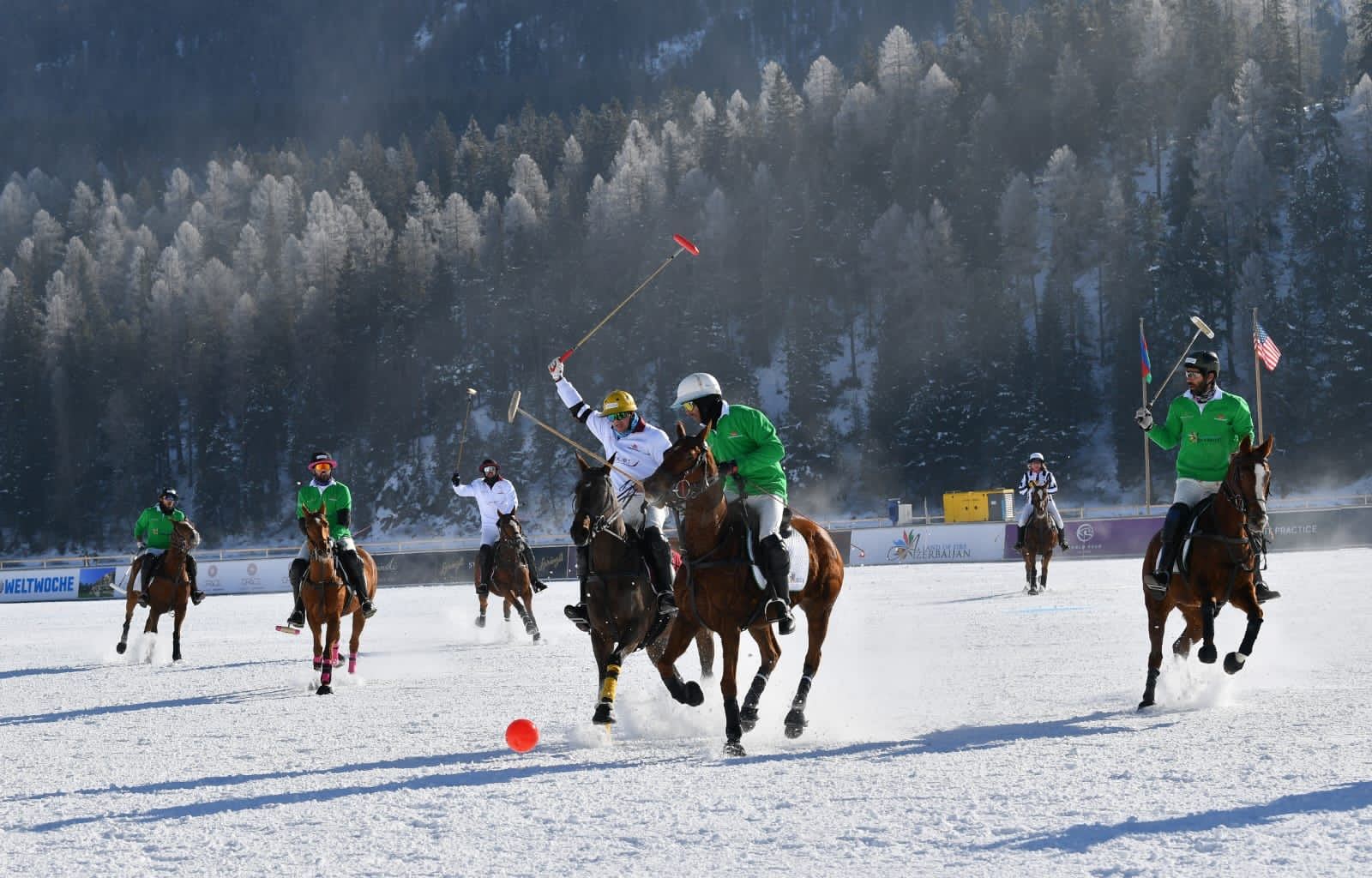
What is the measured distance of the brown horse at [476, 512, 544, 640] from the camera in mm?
19734

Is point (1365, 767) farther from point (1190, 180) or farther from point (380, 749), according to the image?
point (1190, 180)

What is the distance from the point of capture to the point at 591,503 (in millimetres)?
9859

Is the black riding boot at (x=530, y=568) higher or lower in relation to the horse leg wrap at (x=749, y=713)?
higher

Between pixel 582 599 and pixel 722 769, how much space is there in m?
2.38

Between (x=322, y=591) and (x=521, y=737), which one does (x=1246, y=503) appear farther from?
(x=322, y=591)

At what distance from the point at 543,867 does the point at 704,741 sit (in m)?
3.82

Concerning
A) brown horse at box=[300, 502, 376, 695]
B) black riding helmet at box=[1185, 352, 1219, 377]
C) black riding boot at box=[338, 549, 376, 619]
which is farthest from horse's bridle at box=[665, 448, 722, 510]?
black riding boot at box=[338, 549, 376, 619]

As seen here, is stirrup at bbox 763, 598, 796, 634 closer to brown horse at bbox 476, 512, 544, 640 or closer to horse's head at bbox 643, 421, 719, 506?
horse's head at bbox 643, 421, 719, 506

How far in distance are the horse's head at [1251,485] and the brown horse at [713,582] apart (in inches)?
139

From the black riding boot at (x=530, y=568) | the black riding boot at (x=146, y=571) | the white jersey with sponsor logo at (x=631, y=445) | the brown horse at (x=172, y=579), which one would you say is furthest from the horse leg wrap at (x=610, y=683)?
the black riding boot at (x=146, y=571)

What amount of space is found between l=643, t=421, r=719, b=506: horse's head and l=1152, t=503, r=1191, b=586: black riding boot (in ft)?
13.1

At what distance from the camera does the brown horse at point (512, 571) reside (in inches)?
777

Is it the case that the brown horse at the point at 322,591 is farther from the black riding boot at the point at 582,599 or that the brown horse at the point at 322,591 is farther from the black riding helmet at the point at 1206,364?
the black riding helmet at the point at 1206,364

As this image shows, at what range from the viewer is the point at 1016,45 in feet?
369
